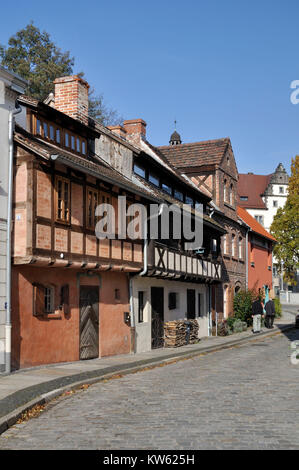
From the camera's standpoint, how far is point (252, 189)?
82.0 metres

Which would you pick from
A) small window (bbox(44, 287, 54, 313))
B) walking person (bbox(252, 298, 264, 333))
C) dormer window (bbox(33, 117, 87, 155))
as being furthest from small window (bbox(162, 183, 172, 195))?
small window (bbox(44, 287, 54, 313))

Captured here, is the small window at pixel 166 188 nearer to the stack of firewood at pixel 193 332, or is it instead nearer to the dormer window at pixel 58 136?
the stack of firewood at pixel 193 332

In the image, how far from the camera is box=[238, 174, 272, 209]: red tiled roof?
264 ft

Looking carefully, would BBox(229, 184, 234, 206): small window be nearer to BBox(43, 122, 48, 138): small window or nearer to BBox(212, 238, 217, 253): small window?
BBox(212, 238, 217, 253): small window

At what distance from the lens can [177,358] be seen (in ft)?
62.0

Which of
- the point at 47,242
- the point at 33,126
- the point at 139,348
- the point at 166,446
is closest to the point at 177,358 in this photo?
the point at 139,348

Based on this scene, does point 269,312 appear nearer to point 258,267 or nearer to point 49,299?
point 258,267

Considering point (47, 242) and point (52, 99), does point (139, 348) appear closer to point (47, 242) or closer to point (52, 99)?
point (47, 242)

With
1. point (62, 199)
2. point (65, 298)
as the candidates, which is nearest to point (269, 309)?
point (65, 298)

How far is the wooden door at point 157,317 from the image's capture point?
74.3 feet

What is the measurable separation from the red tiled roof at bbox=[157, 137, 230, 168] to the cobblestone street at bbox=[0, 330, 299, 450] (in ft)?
67.8

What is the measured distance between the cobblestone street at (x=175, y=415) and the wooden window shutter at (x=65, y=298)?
10.1 feet

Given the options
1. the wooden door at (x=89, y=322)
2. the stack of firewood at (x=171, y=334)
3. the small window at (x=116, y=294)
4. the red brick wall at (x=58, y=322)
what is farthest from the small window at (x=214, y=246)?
the wooden door at (x=89, y=322)
